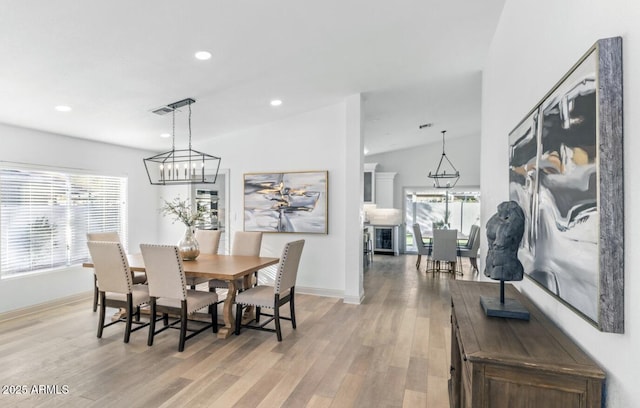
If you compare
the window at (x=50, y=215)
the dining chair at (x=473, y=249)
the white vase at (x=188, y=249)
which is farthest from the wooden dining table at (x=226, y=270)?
the dining chair at (x=473, y=249)

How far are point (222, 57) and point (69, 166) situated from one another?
3468mm

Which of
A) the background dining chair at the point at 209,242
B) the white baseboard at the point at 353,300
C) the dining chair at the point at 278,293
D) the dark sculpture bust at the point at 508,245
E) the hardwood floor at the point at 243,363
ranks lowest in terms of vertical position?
the hardwood floor at the point at 243,363

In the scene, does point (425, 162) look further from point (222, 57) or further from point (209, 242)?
point (222, 57)

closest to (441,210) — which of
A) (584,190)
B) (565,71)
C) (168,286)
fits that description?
(168,286)

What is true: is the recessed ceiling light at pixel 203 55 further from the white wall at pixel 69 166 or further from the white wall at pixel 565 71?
the white wall at pixel 69 166

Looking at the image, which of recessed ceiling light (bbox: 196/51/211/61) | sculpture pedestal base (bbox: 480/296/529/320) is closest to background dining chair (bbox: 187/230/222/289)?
recessed ceiling light (bbox: 196/51/211/61)

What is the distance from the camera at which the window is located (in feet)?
14.3

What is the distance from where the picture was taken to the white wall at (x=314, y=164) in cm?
527

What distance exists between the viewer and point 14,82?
3.08 meters

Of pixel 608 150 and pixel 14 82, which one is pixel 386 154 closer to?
pixel 14 82

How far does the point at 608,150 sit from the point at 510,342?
2.52 ft

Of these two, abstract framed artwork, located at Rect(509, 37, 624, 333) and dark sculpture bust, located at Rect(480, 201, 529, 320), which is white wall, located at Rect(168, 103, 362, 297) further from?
abstract framed artwork, located at Rect(509, 37, 624, 333)

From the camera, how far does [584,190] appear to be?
1.17 metres

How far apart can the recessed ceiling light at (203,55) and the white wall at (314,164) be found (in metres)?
2.51
